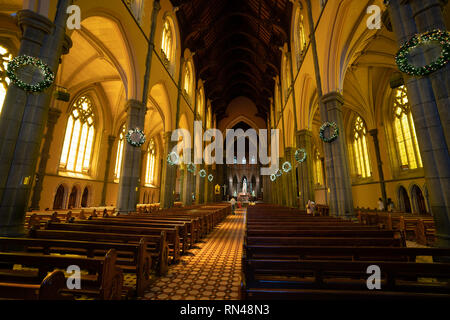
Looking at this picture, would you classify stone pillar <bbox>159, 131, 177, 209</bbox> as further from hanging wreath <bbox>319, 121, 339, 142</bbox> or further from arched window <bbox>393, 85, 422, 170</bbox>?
arched window <bbox>393, 85, 422, 170</bbox>

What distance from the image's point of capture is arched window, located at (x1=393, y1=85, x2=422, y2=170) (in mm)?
12938

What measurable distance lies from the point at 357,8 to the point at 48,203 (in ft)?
63.7

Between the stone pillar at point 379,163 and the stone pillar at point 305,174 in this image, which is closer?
the stone pillar at point 305,174

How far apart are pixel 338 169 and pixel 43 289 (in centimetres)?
821

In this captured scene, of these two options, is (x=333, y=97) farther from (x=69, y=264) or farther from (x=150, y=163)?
(x=150, y=163)

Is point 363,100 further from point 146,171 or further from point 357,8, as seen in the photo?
point 146,171

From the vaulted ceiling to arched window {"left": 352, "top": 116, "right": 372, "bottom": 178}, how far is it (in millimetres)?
8925

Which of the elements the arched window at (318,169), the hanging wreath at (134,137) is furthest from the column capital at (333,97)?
the arched window at (318,169)

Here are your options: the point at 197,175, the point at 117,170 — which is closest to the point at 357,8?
the point at 197,175

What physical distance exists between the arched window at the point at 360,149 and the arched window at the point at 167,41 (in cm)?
1685

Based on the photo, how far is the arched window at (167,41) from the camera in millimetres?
12934

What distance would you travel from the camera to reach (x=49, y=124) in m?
12.5

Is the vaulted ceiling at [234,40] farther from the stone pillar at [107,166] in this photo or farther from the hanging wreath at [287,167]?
the stone pillar at [107,166]

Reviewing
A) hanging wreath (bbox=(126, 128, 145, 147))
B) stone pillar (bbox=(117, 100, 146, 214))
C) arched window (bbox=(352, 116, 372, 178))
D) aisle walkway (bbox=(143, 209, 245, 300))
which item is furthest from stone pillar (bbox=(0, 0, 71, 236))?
A: arched window (bbox=(352, 116, 372, 178))
